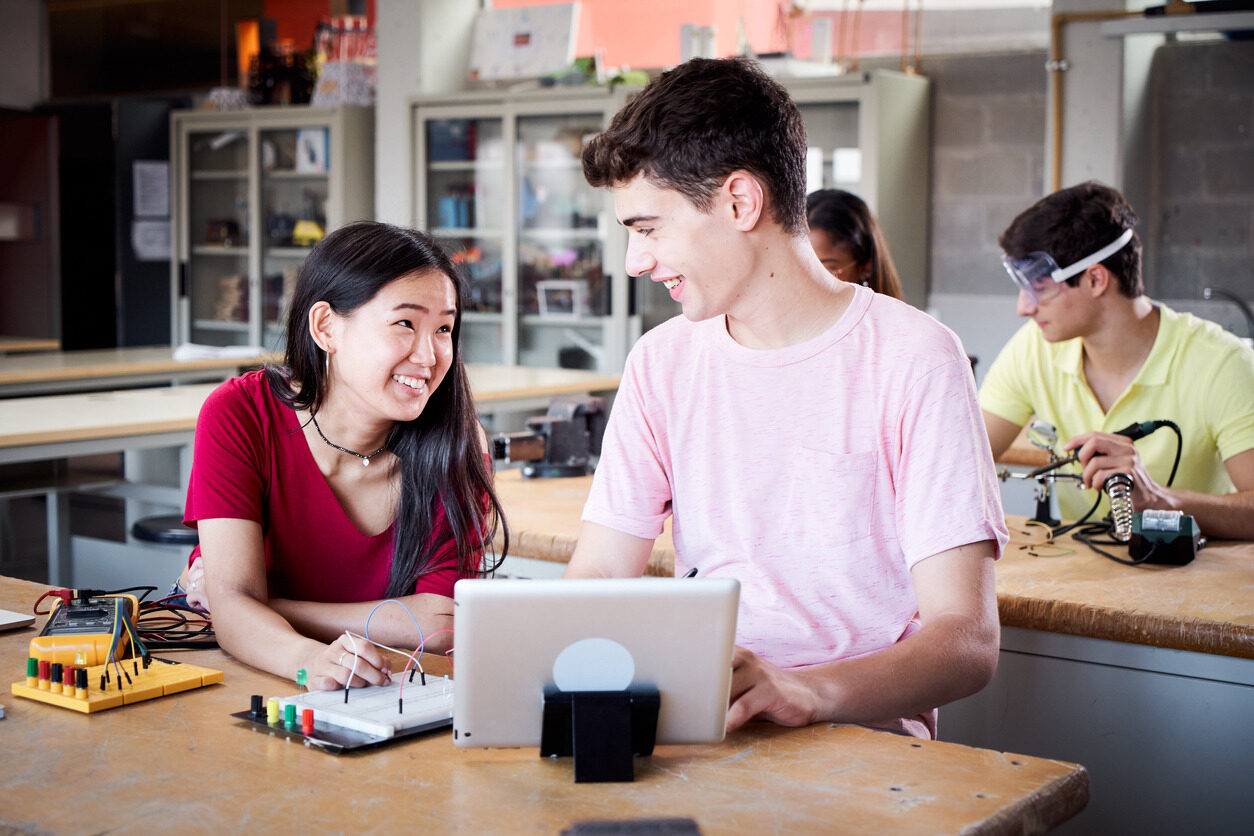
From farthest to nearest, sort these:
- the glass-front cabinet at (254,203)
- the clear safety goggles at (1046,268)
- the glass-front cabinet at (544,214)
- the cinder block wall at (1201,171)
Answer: the glass-front cabinet at (254,203)
the glass-front cabinet at (544,214)
the cinder block wall at (1201,171)
the clear safety goggles at (1046,268)

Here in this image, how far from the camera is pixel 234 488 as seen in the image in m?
1.85

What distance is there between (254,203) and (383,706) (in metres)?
6.42

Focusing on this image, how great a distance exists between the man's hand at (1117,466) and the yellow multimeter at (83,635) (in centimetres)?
171

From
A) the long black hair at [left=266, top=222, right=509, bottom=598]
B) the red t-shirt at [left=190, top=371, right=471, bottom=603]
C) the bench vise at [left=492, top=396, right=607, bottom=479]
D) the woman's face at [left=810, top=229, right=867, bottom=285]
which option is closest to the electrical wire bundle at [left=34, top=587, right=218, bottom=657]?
the red t-shirt at [left=190, top=371, right=471, bottom=603]

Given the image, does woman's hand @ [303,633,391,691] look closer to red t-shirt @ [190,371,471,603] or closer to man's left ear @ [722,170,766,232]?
red t-shirt @ [190,371,471,603]

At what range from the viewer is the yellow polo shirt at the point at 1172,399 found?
2.59 meters

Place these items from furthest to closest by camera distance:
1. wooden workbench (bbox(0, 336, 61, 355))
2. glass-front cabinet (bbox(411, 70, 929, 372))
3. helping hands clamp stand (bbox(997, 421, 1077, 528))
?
wooden workbench (bbox(0, 336, 61, 355)), glass-front cabinet (bbox(411, 70, 929, 372)), helping hands clamp stand (bbox(997, 421, 1077, 528))

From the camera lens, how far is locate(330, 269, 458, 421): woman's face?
189cm

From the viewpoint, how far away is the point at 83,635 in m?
1.52

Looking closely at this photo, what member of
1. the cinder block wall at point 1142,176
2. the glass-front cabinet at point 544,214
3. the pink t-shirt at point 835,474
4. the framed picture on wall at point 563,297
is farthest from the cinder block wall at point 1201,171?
the pink t-shirt at point 835,474

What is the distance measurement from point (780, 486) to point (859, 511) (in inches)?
4.1

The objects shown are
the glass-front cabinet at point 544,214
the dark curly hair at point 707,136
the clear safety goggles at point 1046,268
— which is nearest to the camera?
the dark curly hair at point 707,136

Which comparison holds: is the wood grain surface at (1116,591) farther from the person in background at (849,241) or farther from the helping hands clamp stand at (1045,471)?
the person in background at (849,241)

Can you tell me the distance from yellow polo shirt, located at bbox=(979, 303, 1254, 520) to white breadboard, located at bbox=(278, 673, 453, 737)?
1.68 metres
